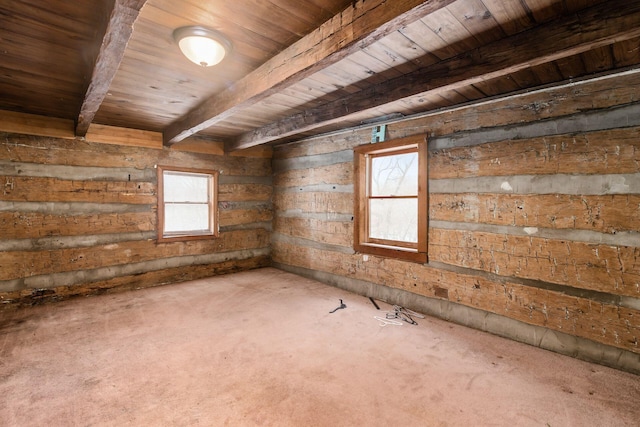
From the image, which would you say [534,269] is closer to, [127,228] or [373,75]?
[373,75]

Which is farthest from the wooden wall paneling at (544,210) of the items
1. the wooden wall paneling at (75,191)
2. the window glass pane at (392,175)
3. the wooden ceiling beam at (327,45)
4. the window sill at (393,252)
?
the wooden wall paneling at (75,191)

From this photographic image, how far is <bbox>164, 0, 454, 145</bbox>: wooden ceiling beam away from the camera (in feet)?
4.50

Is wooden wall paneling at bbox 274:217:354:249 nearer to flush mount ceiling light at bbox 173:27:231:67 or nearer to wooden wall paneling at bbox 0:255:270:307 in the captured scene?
wooden wall paneling at bbox 0:255:270:307

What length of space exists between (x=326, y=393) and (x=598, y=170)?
264cm

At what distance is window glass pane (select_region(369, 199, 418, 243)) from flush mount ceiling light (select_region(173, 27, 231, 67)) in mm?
2683

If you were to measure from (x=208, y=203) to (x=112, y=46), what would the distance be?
3.42m

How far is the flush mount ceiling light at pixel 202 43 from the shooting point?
1.79m

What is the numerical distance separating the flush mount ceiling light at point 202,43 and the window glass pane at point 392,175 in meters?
2.55

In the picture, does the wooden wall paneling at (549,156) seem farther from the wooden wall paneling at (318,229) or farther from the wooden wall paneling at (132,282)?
the wooden wall paneling at (132,282)

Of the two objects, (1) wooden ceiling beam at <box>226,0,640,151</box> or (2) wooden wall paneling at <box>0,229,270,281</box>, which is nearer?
(1) wooden ceiling beam at <box>226,0,640,151</box>

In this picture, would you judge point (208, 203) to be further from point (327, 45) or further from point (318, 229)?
point (327, 45)

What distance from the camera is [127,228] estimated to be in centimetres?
410

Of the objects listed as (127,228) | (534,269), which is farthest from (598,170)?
(127,228)

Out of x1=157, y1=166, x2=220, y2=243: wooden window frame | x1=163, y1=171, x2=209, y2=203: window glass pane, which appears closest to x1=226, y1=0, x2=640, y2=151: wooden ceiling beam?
x1=157, y1=166, x2=220, y2=243: wooden window frame
